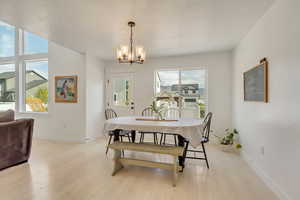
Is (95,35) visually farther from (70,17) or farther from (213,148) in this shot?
(213,148)

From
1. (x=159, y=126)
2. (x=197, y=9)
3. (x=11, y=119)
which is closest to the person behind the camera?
(x=197, y=9)

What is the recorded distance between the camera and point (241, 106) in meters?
3.11

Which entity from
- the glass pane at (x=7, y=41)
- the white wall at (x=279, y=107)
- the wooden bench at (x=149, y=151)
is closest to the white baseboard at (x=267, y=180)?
the white wall at (x=279, y=107)

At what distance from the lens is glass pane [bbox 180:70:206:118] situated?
13.5 ft

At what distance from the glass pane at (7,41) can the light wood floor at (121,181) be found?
13.0ft

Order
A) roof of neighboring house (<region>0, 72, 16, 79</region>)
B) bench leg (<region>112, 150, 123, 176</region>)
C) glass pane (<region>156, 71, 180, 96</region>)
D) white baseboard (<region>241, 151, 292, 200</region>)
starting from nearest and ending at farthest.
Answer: white baseboard (<region>241, 151, 292, 200</region>)
bench leg (<region>112, 150, 123, 176</region>)
glass pane (<region>156, 71, 180, 96</region>)
roof of neighboring house (<region>0, 72, 16, 79</region>)

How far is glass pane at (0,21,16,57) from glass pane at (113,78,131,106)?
3.38 metres

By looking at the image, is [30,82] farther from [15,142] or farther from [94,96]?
[15,142]

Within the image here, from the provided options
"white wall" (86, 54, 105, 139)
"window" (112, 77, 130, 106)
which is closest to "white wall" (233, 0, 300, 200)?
"window" (112, 77, 130, 106)

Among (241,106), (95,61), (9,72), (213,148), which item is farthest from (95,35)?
(9,72)

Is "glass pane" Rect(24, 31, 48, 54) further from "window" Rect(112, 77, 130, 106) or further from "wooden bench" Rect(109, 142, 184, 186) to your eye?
"wooden bench" Rect(109, 142, 184, 186)

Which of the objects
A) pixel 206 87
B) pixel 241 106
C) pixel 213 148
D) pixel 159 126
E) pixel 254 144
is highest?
pixel 206 87

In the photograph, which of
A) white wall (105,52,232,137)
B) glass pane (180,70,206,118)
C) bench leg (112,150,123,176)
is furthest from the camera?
glass pane (180,70,206,118)

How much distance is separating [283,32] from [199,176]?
2127mm
